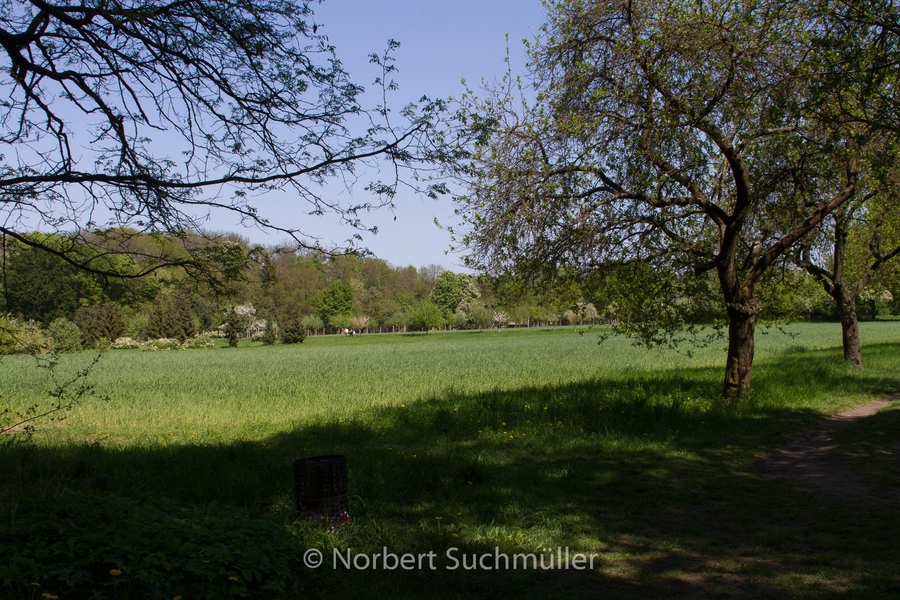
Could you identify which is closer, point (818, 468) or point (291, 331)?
point (818, 468)

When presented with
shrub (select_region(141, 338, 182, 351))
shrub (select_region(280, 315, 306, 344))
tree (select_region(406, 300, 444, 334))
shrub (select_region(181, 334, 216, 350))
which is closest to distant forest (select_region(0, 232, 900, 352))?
shrub (select_region(141, 338, 182, 351))

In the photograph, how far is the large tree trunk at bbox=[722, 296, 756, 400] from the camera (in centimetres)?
1192

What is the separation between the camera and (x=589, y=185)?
11328 millimetres

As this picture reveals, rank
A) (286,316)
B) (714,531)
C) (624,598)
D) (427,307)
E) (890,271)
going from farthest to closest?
(427,307), (286,316), (890,271), (714,531), (624,598)

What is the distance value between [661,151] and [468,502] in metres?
7.38

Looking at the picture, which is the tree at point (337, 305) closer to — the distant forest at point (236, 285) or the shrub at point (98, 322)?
the shrub at point (98, 322)

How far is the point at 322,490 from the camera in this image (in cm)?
538

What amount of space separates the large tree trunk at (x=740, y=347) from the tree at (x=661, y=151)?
23mm

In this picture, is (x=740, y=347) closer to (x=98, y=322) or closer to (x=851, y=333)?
(x=851, y=333)

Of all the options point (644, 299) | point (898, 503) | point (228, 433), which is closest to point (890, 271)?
point (644, 299)

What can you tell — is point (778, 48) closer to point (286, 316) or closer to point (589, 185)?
point (589, 185)

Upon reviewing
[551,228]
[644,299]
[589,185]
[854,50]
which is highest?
[854,50]

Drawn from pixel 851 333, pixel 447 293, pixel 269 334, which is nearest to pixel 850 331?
pixel 851 333

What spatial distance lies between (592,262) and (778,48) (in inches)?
181
